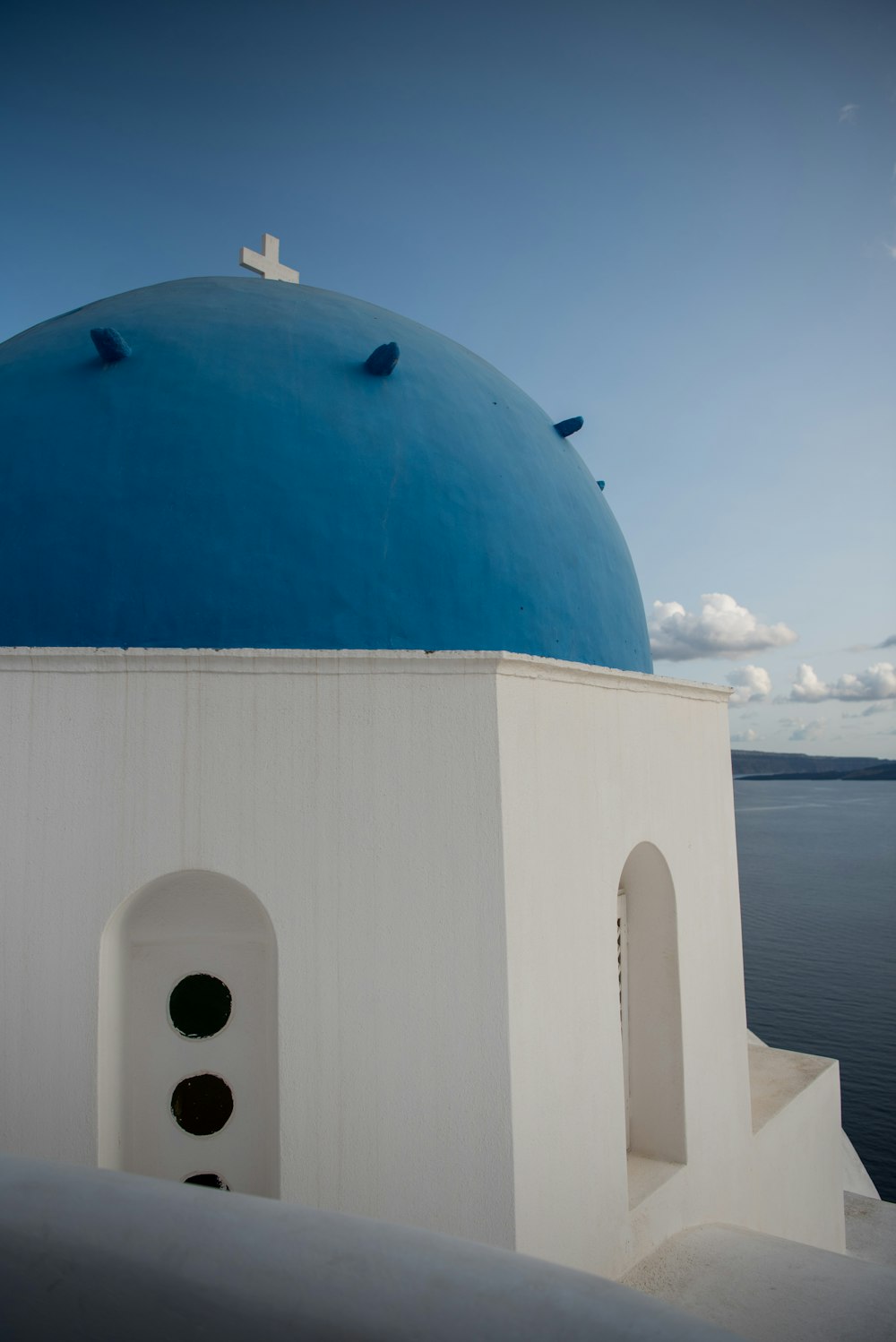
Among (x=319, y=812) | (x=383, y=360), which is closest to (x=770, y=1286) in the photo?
(x=319, y=812)

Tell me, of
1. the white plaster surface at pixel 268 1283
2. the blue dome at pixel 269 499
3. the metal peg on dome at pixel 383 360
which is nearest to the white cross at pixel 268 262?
the blue dome at pixel 269 499

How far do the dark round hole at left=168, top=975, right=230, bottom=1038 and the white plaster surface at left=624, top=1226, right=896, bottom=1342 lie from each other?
2.49m

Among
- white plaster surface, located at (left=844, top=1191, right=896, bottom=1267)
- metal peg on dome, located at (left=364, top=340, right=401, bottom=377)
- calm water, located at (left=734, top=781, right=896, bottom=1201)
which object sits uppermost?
metal peg on dome, located at (left=364, top=340, right=401, bottom=377)

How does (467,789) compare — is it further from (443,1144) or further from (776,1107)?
(776,1107)

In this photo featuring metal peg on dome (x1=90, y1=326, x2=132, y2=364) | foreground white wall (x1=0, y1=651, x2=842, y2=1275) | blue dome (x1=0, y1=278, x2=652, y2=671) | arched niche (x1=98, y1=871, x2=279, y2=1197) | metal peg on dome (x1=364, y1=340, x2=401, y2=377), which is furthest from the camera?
metal peg on dome (x1=364, y1=340, x2=401, y2=377)

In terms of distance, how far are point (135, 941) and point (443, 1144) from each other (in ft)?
5.95

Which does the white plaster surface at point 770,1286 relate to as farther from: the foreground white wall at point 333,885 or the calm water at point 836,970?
the calm water at point 836,970

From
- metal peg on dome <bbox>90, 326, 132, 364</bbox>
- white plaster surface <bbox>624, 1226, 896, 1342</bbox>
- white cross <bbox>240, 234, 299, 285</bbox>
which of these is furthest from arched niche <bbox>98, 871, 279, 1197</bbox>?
white cross <bbox>240, 234, 299, 285</bbox>

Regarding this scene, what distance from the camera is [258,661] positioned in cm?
418

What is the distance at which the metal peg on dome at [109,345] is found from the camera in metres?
5.22

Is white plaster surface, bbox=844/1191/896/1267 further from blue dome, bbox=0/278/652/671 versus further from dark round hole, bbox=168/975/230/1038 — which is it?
dark round hole, bbox=168/975/230/1038

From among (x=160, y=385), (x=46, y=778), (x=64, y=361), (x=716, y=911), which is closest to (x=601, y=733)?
(x=716, y=911)

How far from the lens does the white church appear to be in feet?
13.5

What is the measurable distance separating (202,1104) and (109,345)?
4.32 meters
